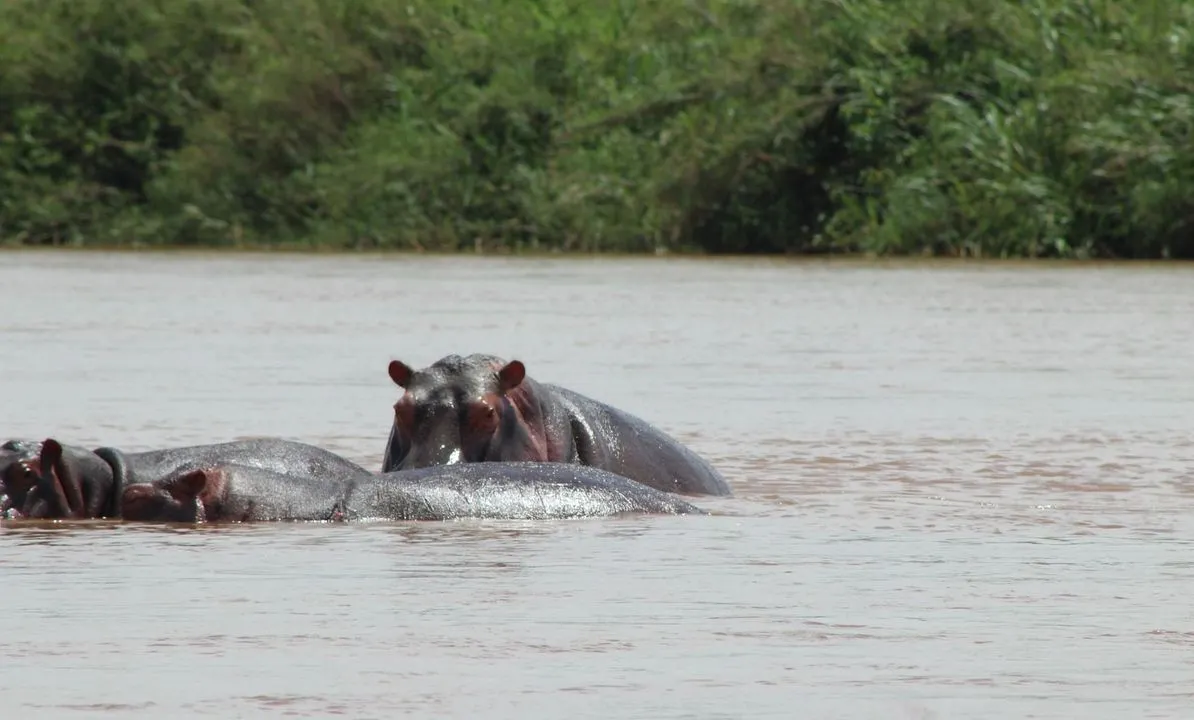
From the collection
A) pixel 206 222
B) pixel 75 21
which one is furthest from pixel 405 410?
pixel 75 21

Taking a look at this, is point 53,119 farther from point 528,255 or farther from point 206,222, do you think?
point 528,255

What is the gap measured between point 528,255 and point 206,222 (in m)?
4.35

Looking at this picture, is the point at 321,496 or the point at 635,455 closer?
the point at 321,496

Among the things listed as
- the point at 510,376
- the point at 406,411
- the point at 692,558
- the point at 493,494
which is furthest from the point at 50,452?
the point at 692,558

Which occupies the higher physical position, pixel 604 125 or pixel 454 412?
pixel 604 125

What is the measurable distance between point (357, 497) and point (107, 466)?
670mm

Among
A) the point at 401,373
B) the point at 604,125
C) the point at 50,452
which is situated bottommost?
the point at 50,452

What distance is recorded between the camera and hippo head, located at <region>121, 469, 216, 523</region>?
7.18 meters

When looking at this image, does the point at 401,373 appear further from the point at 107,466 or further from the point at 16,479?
the point at 16,479

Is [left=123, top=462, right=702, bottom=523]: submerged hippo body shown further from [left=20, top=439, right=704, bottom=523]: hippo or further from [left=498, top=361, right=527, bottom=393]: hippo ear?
[left=498, top=361, right=527, bottom=393]: hippo ear

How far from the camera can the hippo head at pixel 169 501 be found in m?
7.18

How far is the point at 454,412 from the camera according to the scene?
25.4ft

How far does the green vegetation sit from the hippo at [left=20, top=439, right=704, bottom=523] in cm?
1780

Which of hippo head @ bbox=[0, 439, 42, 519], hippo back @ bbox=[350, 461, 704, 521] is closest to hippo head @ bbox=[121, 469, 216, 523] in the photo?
hippo head @ bbox=[0, 439, 42, 519]
